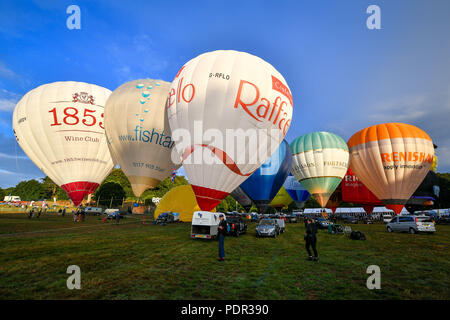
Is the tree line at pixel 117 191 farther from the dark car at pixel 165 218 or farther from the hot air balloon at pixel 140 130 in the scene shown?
the hot air balloon at pixel 140 130

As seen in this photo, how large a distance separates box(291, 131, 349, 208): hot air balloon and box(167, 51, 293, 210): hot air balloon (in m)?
20.3

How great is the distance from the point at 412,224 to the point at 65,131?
3438cm

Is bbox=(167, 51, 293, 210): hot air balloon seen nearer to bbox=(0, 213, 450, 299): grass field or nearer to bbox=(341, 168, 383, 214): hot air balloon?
bbox=(0, 213, 450, 299): grass field

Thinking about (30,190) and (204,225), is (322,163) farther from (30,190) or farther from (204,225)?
(30,190)

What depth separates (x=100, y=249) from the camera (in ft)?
36.9

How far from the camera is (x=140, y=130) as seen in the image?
20.8 m

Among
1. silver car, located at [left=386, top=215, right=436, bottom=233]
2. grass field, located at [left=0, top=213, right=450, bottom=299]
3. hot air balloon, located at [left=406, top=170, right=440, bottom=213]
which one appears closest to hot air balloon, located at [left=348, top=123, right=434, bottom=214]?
silver car, located at [left=386, top=215, right=436, bottom=233]

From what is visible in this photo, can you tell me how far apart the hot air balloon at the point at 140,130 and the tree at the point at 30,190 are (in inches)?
3396

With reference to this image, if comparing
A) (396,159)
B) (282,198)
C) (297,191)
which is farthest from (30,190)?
(396,159)

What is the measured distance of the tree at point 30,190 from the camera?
8512 cm

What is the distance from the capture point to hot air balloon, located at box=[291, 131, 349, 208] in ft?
105

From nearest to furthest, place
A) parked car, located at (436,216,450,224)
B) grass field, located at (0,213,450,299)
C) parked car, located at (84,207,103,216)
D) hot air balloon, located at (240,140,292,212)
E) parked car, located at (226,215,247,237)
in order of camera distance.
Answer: grass field, located at (0,213,450,299) < parked car, located at (226,215,247,237) < hot air balloon, located at (240,140,292,212) < parked car, located at (436,216,450,224) < parked car, located at (84,207,103,216)

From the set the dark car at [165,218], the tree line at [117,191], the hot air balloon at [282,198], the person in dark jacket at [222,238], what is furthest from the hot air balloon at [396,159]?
Answer: the tree line at [117,191]

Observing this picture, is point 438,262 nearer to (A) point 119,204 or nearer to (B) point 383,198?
(B) point 383,198
